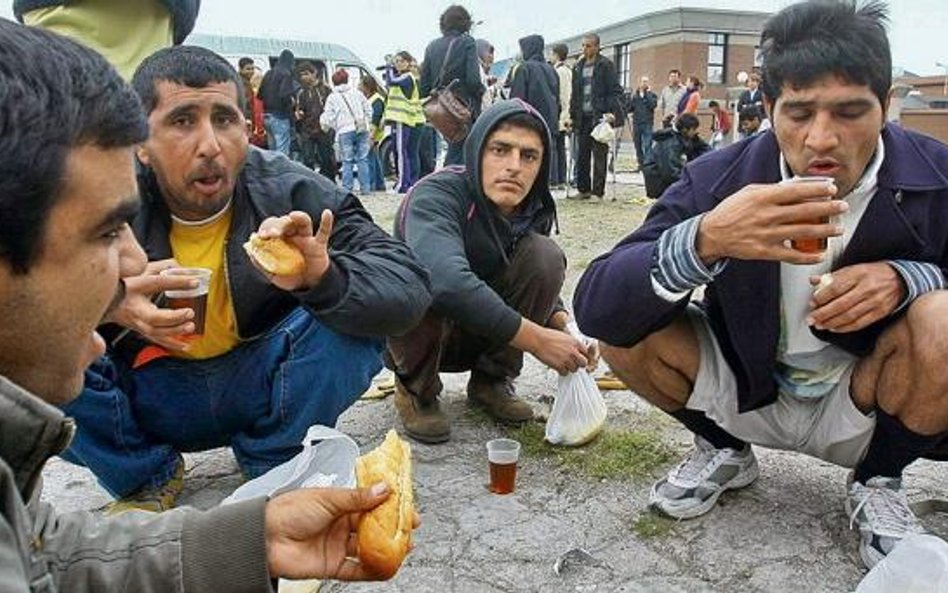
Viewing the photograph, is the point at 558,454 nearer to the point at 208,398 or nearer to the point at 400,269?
the point at 400,269

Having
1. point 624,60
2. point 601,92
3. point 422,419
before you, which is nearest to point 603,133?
point 601,92

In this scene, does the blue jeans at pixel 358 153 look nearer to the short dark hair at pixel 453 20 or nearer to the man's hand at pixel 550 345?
the short dark hair at pixel 453 20

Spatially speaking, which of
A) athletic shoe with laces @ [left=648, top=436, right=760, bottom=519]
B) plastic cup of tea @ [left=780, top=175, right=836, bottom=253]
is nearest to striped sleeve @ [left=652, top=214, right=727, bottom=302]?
plastic cup of tea @ [left=780, top=175, right=836, bottom=253]

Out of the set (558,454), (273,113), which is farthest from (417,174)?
(558,454)

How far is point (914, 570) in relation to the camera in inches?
68.5

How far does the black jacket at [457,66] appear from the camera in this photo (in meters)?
9.07

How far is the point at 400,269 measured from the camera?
2.65 m

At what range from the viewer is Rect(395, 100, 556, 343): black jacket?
3.01m

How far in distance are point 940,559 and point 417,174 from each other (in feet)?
36.9

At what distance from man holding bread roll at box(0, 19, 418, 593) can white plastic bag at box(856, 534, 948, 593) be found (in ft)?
3.47

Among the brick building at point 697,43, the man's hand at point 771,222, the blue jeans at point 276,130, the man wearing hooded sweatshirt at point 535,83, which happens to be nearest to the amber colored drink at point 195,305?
the man's hand at point 771,222

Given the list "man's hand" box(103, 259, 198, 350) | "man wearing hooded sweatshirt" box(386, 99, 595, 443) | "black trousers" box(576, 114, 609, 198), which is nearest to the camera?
"man's hand" box(103, 259, 198, 350)

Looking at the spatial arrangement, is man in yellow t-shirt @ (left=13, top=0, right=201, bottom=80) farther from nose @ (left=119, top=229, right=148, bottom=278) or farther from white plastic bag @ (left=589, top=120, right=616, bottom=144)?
white plastic bag @ (left=589, top=120, right=616, bottom=144)

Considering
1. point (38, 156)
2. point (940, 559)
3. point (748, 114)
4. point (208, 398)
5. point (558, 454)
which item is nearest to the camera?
point (38, 156)
